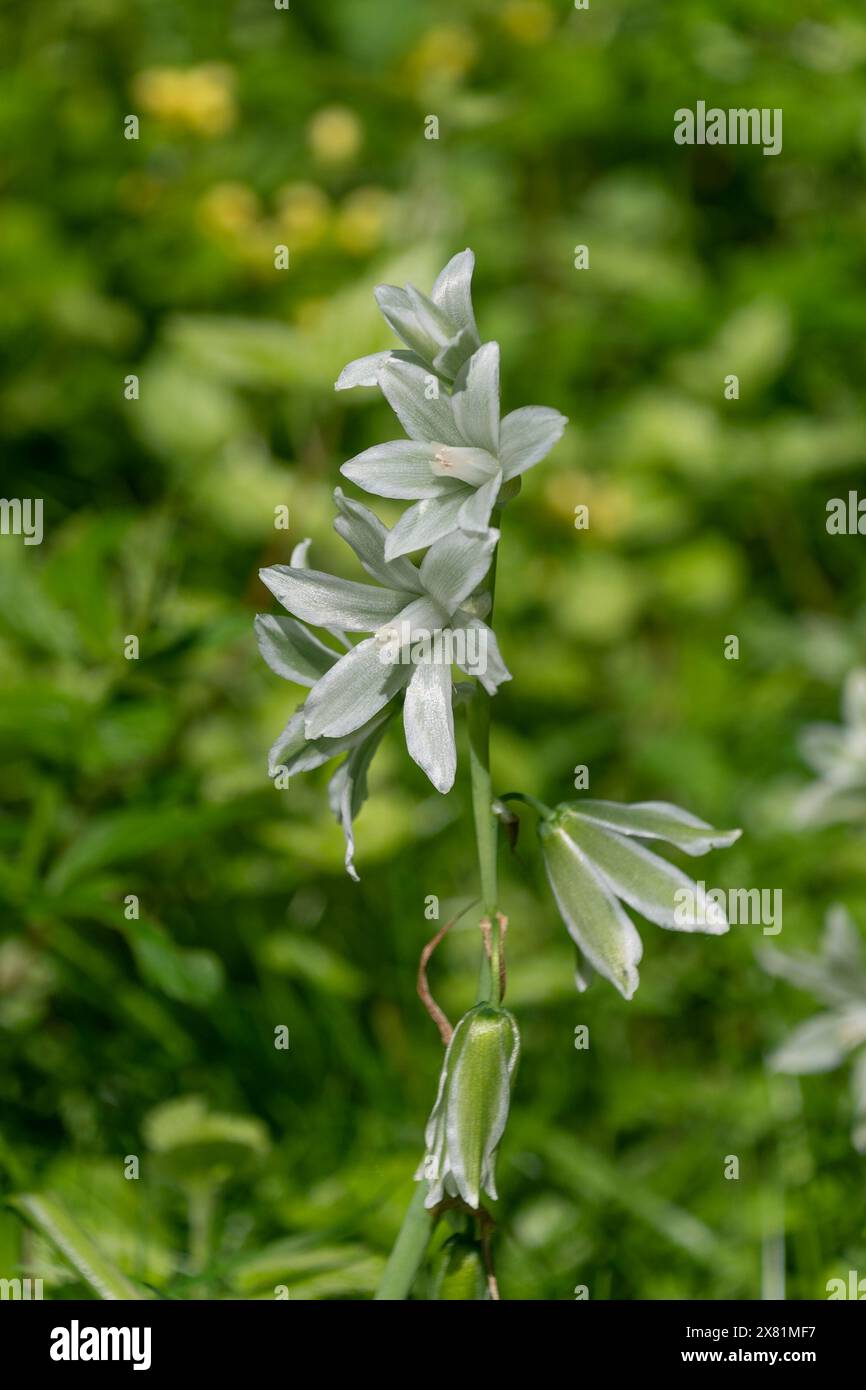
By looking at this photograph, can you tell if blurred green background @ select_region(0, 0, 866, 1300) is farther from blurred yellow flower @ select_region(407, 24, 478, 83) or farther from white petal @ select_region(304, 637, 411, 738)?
white petal @ select_region(304, 637, 411, 738)

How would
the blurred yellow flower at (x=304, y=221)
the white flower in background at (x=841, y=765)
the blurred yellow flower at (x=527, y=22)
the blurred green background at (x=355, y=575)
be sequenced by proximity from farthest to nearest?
the blurred yellow flower at (x=527, y=22) → the blurred yellow flower at (x=304, y=221) → the white flower in background at (x=841, y=765) → the blurred green background at (x=355, y=575)

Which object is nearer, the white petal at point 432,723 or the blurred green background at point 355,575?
the white petal at point 432,723

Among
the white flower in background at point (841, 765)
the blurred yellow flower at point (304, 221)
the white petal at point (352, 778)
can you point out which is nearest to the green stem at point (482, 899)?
the white petal at point (352, 778)

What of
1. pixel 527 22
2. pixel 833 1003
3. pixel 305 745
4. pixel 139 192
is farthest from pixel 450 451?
pixel 527 22

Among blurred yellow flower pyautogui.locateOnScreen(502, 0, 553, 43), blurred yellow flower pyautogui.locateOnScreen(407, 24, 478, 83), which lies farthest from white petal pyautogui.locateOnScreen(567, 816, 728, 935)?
blurred yellow flower pyautogui.locateOnScreen(502, 0, 553, 43)

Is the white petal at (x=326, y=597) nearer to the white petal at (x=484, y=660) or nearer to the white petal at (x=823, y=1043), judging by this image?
the white petal at (x=484, y=660)

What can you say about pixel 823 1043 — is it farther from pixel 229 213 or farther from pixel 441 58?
pixel 441 58

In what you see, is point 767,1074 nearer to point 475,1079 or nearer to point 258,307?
point 475,1079
